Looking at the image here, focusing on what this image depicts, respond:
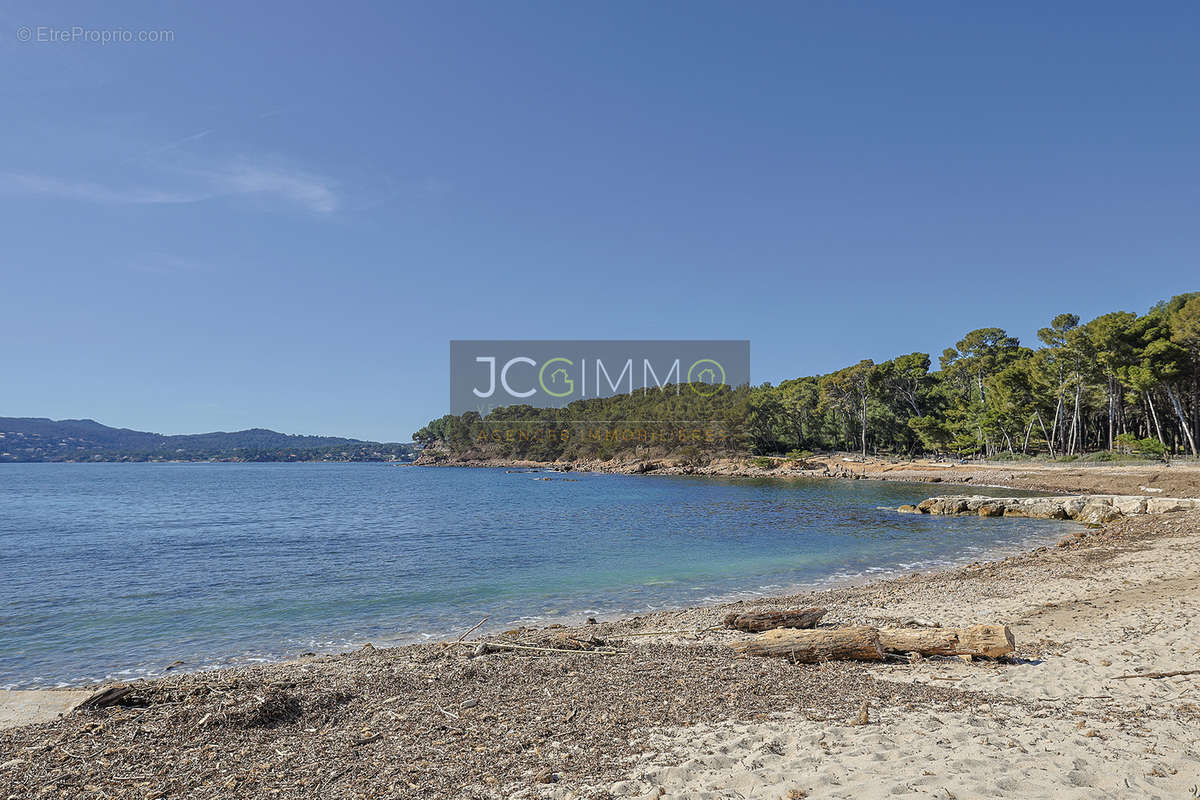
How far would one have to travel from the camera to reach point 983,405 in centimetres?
7731

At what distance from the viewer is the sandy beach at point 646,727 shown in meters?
4.88

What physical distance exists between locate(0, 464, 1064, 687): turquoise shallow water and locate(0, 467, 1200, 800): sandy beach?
136 inches

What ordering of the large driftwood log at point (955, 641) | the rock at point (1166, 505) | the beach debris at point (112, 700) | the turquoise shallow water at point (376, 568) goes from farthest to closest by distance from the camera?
the rock at point (1166, 505) < the turquoise shallow water at point (376, 568) < the large driftwood log at point (955, 641) < the beach debris at point (112, 700)

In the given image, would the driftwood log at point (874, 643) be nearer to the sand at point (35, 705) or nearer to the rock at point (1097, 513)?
the sand at point (35, 705)

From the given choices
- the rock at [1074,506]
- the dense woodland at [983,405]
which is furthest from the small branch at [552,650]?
the dense woodland at [983,405]

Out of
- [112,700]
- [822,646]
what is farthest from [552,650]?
[112,700]

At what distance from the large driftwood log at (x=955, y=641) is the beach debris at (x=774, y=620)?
140cm

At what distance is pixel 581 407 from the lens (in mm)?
183375

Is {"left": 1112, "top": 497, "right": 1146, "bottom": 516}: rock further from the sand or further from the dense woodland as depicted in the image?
the sand

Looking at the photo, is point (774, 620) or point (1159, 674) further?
point (774, 620)

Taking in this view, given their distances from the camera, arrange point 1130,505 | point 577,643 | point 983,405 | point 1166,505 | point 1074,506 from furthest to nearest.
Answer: point 983,405 → point 1074,506 → point 1130,505 → point 1166,505 → point 577,643

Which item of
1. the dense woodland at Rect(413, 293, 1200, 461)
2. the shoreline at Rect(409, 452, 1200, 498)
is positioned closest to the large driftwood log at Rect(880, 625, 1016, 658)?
the shoreline at Rect(409, 452, 1200, 498)

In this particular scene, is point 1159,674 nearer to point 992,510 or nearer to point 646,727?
point 646,727

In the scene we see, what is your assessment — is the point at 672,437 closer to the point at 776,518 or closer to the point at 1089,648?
the point at 776,518
